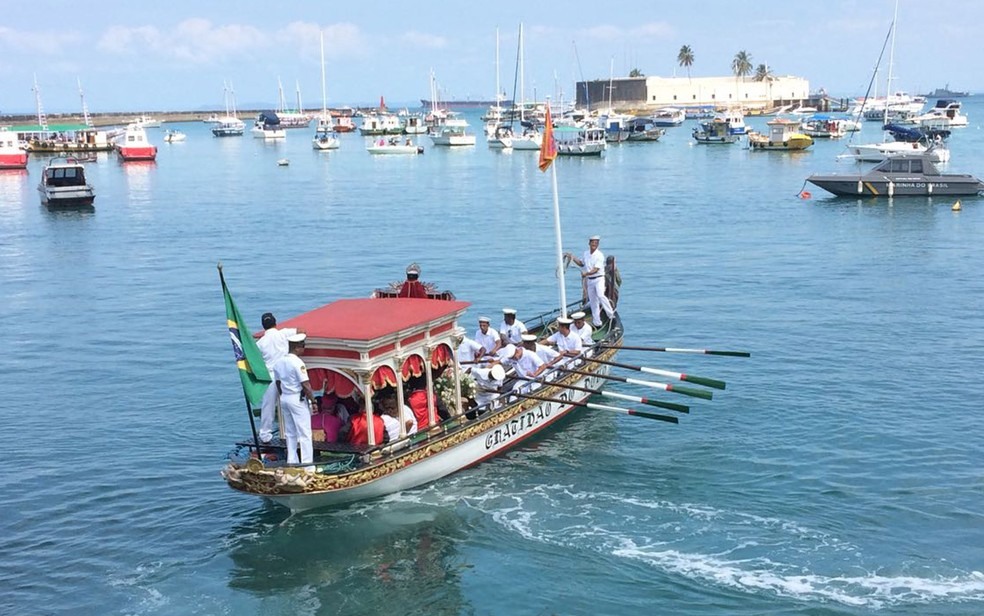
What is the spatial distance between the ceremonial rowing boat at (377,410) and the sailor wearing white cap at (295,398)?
30 cm

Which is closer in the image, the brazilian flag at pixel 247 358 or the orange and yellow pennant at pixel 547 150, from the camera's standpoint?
the brazilian flag at pixel 247 358

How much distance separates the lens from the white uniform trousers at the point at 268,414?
17.7 m

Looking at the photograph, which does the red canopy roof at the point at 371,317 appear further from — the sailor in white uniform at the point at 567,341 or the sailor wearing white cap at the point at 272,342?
the sailor in white uniform at the point at 567,341

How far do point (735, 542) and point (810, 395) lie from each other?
891 cm

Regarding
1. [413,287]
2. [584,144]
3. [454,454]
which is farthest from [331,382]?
[584,144]

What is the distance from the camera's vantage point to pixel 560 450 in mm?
21406

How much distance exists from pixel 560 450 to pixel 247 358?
802 centimetres

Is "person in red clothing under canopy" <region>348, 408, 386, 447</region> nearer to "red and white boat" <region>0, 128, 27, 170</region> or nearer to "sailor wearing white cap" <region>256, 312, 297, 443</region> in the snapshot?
"sailor wearing white cap" <region>256, 312, 297, 443</region>

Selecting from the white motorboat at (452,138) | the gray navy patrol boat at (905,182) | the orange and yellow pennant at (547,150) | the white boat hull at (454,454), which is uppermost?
the white motorboat at (452,138)

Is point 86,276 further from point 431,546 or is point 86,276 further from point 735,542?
point 735,542

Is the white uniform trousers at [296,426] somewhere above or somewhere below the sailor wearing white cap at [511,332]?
below

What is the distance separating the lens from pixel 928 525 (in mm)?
17422

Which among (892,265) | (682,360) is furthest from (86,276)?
(892,265)

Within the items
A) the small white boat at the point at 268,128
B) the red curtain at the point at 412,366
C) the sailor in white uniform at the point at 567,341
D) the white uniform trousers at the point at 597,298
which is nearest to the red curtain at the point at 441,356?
the red curtain at the point at 412,366
